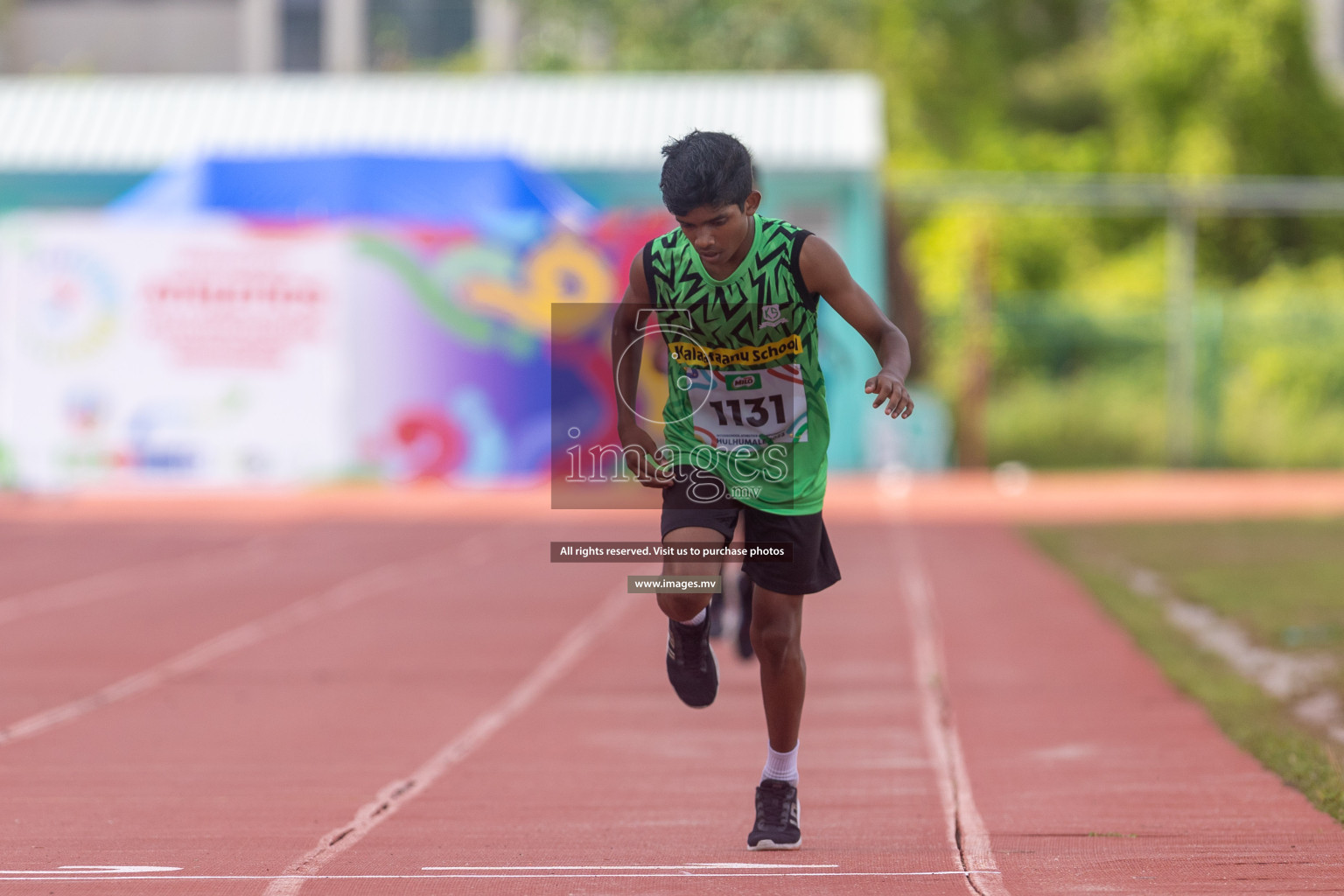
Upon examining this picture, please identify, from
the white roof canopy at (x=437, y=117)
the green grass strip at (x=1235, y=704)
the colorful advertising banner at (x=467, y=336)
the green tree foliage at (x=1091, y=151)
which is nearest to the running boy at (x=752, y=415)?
the green grass strip at (x=1235, y=704)

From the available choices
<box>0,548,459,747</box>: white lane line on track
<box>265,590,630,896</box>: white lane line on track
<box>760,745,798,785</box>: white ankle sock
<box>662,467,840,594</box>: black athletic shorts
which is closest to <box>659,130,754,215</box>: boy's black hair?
<box>662,467,840,594</box>: black athletic shorts

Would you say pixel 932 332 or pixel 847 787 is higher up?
pixel 932 332

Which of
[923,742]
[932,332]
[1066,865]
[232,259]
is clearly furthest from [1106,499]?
[1066,865]

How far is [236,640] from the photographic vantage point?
10086mm

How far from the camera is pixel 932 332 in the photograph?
24.9 meters

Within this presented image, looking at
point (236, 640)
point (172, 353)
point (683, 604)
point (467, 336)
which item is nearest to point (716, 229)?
point (683, 604)

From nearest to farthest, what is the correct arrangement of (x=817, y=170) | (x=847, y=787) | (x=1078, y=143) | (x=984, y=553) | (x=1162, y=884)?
(x=1162, y=884)
(x=847, y=787)
(x=984, y=553)
(x=817, y=170)
(x=1078, y=143)

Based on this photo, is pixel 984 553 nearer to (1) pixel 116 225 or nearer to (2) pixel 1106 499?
(2) pixel 1106 499

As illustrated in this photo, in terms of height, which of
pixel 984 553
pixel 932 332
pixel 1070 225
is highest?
pixel 1070 225

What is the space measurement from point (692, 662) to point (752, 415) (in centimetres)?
71

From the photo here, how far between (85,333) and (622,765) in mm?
17177

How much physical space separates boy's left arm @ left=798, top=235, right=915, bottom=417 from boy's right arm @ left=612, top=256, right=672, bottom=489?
0.47 metres

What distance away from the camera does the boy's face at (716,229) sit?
466 centimetres

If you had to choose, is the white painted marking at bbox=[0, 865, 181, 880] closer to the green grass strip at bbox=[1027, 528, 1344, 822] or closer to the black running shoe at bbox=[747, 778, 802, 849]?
the black running shoe at bbox=[747, 778, 802, 849]
